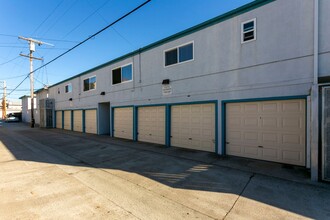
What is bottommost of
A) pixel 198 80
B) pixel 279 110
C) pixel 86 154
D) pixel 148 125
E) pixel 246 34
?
pixel 86 154

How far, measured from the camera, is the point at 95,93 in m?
15.4

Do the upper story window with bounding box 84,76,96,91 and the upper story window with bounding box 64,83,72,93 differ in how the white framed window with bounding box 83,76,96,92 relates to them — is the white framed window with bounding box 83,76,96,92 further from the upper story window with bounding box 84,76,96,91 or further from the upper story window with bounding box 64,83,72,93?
the upper story window with bounding box 64,83,72,93

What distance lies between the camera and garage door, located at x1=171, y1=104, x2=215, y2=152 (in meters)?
8.01

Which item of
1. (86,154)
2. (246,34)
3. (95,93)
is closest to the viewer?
(246,34)

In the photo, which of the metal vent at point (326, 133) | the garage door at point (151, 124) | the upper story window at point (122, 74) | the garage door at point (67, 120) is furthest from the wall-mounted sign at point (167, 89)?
the garage door at point (67, 120)

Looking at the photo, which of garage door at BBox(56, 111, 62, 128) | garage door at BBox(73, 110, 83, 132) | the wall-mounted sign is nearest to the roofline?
the wall-mounted sign

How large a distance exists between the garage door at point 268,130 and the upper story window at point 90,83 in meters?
12.1

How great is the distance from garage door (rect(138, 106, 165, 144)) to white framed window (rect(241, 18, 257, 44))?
5108 millimetres

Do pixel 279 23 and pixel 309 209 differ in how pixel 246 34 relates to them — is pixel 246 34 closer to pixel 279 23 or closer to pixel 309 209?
pixel 279 23

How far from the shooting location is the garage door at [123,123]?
12.1m

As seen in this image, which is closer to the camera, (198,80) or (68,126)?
(198,80)

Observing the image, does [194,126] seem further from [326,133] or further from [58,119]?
[58,119]

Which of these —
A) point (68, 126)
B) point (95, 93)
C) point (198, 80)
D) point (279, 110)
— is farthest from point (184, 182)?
point (68, 126)

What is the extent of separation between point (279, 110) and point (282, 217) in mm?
4024
